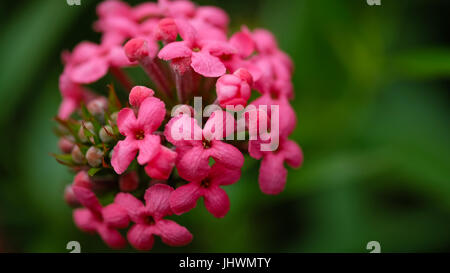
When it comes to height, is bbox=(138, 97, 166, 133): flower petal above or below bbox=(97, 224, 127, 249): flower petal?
above

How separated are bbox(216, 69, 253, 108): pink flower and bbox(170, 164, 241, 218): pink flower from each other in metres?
0.29

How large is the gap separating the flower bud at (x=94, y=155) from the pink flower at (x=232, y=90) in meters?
0.62

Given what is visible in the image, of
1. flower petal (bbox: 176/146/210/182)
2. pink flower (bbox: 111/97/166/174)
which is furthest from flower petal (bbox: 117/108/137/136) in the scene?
flower petal (bbox: 176/146/210/182)

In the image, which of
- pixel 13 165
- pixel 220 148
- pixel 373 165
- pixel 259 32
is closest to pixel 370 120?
pixel 373 165

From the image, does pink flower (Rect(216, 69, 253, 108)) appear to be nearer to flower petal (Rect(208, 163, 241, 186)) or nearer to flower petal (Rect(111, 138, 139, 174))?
flower petal (Rect(208, 163, 241, 186))

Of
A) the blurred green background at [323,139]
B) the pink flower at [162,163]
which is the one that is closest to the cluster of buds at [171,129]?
the pink flower at [162,163]

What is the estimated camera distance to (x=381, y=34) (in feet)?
10.4

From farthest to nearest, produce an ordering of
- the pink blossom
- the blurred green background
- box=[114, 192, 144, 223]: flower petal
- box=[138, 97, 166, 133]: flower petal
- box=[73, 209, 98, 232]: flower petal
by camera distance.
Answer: the blurred green background → box=[73, 209, 98, 232]: flower petal → the pink blossom → box=[114, 192, 144, 223]: flower petal → box=[138, 97, 166, 133]: flower petal

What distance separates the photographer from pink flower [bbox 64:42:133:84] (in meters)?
2.29

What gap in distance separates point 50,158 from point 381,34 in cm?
255

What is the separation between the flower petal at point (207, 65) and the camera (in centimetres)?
190

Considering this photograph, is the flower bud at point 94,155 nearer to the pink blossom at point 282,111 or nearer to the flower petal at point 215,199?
the flower petal at point 215,199

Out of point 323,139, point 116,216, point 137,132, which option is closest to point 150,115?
point 137,132

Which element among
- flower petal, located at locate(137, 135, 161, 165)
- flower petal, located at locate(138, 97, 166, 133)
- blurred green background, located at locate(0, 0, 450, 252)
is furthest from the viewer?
blurred green background, located at locate(0, 0, 450, 252)
